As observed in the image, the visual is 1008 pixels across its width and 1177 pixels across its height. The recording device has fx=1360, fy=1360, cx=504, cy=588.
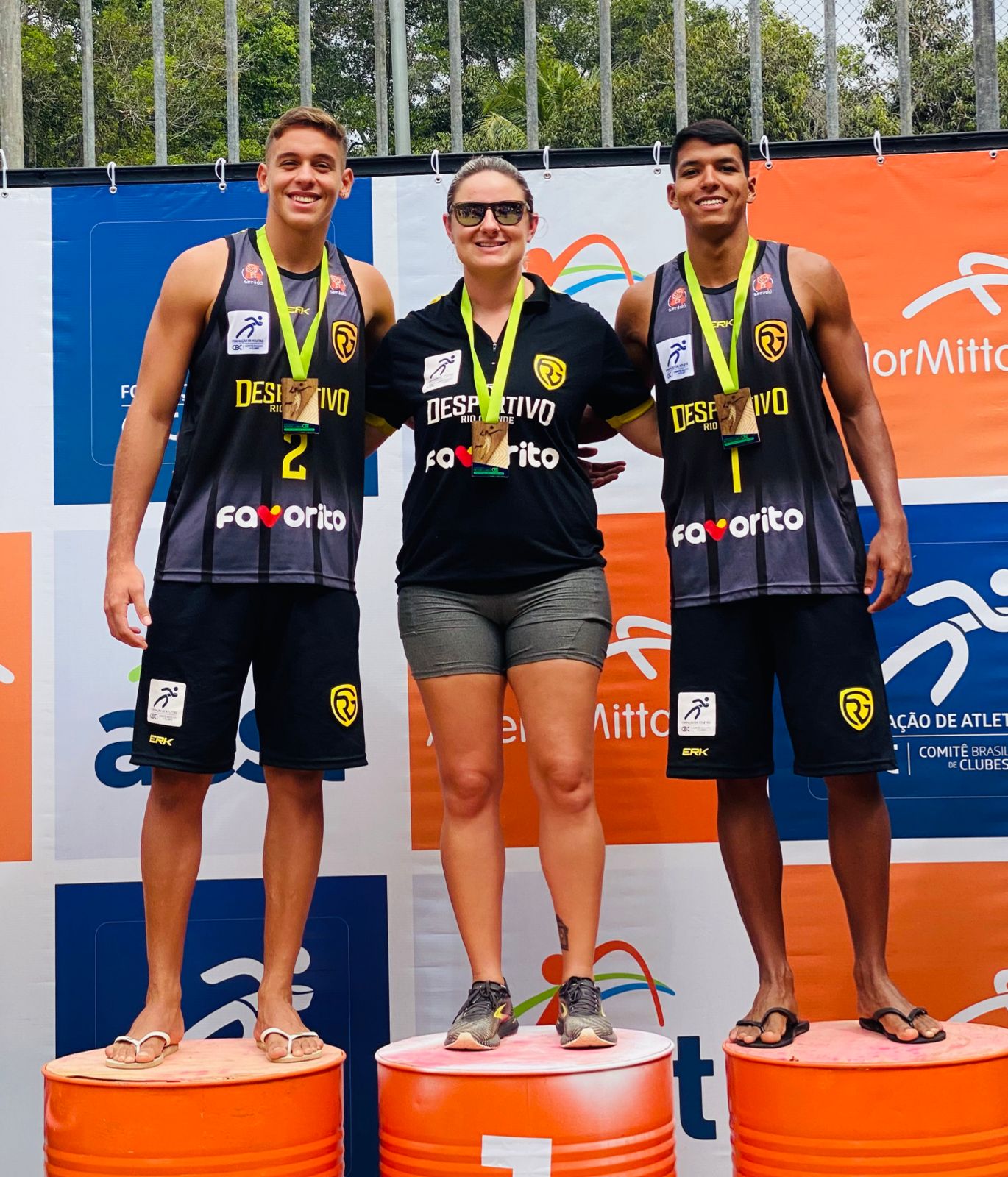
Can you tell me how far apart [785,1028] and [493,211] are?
164cm

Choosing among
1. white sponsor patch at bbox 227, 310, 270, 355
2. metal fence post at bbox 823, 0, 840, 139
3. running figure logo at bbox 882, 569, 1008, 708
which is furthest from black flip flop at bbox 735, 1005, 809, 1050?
metal fence post at bbox 823, 0, 840, 139

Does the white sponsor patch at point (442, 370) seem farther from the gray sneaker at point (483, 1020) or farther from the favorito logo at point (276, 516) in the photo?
the gray sneaker at point (483, 1020)

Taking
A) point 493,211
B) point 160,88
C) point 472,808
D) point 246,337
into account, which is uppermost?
point 160,88

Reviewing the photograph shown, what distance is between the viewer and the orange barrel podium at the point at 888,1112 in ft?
7.57

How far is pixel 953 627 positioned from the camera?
3.41 m

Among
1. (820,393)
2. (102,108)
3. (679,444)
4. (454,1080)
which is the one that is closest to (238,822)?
(454,1080)

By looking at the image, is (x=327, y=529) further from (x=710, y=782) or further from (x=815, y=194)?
(x=815, y=194)

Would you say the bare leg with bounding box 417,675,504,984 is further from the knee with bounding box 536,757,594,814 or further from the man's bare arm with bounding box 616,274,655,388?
the man's bare arm with bounding box 616,274,655,388

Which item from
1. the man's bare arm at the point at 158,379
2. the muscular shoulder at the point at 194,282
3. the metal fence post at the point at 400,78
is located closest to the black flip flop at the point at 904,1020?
the man's bare arm at the point at 158,379

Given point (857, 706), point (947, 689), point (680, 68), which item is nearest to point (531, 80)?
point (680, 68)

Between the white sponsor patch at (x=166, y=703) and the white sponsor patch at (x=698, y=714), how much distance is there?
3.11 ft

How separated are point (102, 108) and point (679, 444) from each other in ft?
57.0

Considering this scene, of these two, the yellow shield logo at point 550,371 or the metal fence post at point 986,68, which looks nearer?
the yellow shield logo at point 550,371

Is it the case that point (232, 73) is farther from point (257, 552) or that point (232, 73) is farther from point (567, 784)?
point (567, 784)
